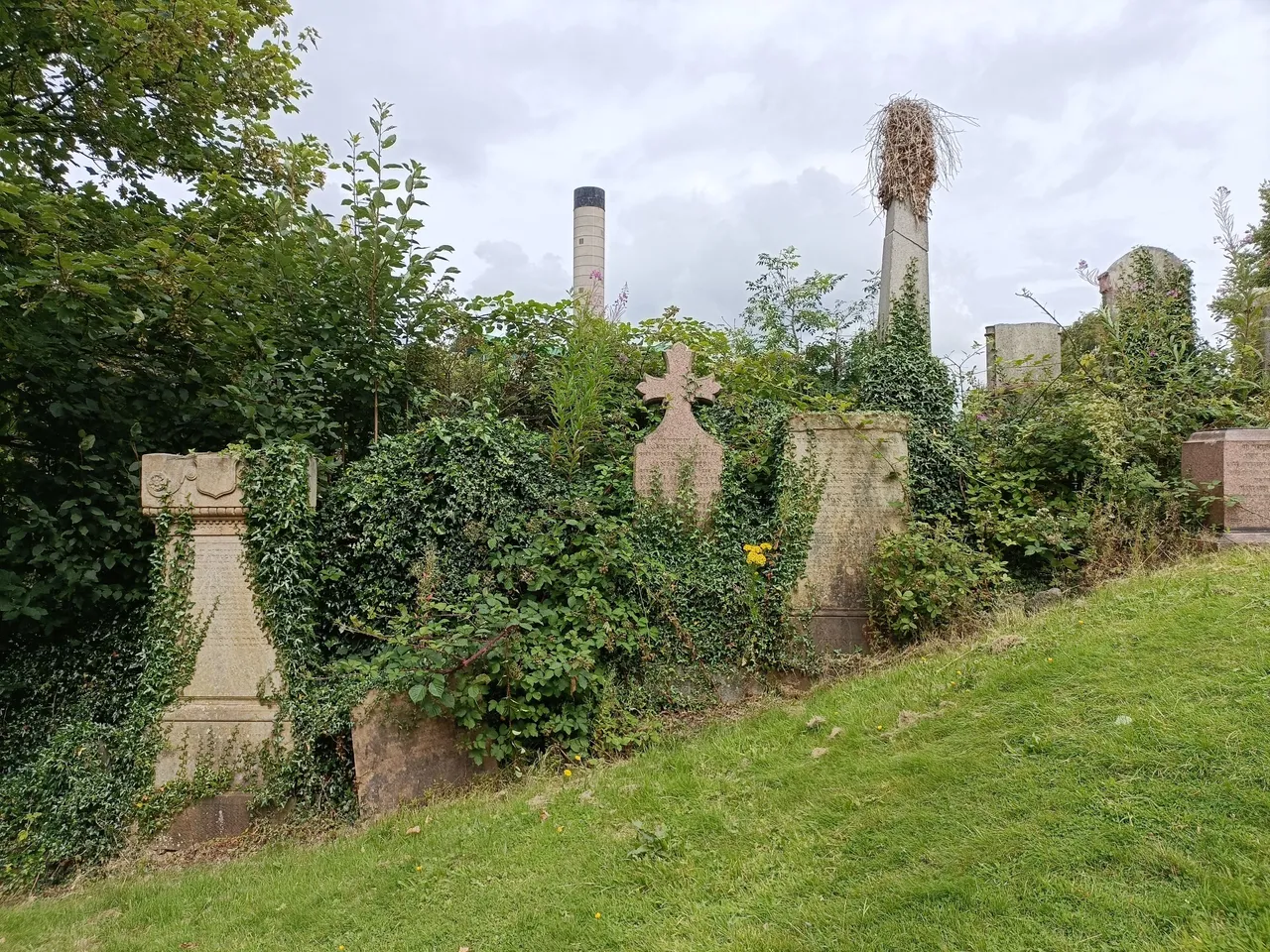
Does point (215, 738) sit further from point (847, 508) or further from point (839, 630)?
point (847, 508)

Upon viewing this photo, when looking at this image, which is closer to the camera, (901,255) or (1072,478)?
(1072,478)

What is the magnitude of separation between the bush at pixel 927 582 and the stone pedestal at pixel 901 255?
11.1ft

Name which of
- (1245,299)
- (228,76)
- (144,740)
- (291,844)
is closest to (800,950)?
(291,844)

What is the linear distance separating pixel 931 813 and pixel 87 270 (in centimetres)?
557

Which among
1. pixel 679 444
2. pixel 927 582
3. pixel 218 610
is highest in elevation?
pixel 679 444

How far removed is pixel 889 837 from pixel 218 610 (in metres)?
4.54

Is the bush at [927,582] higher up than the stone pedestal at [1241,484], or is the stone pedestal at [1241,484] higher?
the stone pedestal at [1241,484]

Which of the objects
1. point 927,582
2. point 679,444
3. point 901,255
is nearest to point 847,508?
point 927,582

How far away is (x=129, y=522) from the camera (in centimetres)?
557

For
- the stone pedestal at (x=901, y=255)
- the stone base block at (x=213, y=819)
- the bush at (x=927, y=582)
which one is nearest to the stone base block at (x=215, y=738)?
the stone base block at (x=213, y=819)

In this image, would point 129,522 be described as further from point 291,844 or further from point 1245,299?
point 1245,299

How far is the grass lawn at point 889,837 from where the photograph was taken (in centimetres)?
244

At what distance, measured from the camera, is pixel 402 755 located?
4.76 meters

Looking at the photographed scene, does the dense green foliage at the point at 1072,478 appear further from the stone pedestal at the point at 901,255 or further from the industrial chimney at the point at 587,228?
the industrial chimney at the point at 587,228
